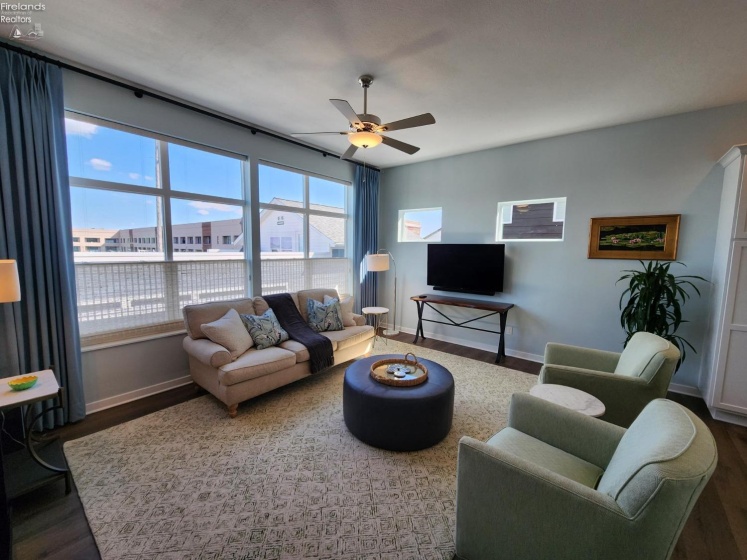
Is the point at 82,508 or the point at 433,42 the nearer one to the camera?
the point at 82,508

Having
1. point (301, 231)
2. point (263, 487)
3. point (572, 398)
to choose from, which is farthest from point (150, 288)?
point (572, 398)

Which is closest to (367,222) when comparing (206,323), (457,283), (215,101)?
(457,283)

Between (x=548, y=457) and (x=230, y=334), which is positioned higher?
(x=230, y=334)

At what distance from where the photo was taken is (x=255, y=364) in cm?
282

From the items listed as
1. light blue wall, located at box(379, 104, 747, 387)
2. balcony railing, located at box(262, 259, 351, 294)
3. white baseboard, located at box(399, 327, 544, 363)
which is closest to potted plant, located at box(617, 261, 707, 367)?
light blue wall, located at box(379, 104, 747, 387)

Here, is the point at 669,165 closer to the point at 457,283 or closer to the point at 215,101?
the point at 457,283

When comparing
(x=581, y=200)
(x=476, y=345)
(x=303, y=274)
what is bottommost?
(x=476, y=345)

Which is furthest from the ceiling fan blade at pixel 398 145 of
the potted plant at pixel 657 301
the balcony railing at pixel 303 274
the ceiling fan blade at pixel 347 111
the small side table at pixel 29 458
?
the small side table at pixel 29 458

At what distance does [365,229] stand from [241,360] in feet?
10.9

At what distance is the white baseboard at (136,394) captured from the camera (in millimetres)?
2844

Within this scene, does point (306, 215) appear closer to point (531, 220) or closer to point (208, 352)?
point (208, 352)

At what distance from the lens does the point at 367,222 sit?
18.3 feet

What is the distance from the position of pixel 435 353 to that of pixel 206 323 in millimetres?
3025

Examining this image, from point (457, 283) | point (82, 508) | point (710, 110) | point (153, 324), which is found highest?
point (710, 110)
